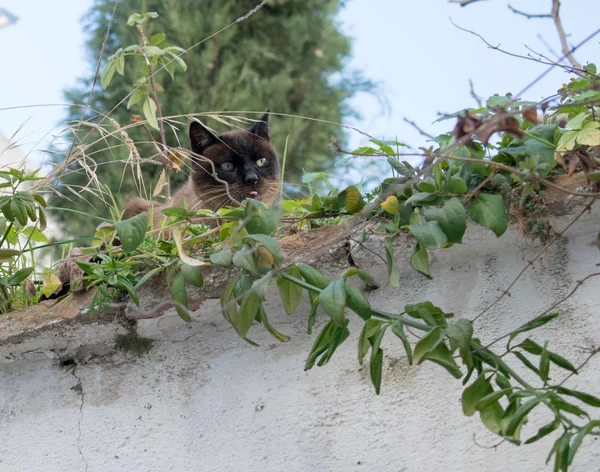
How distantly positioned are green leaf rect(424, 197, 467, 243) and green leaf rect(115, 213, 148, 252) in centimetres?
59

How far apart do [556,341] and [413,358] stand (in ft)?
1.09

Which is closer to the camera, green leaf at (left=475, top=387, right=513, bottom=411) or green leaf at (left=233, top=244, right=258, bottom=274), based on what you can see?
green leaf at (left=475, top=387, right=513, bottom=411)

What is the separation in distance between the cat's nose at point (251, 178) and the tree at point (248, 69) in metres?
2.62

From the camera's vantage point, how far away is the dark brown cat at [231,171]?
119 inches

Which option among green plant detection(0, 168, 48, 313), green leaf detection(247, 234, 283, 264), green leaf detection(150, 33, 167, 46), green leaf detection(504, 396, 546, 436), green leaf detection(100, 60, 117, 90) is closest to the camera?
green leaf detection(504, 396, 546, 436)

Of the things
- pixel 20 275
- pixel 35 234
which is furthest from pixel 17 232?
pixel 20 275

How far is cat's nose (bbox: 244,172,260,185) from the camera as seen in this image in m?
Answer: 3.04

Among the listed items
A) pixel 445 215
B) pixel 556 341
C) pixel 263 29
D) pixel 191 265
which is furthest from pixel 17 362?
pixel 263 29

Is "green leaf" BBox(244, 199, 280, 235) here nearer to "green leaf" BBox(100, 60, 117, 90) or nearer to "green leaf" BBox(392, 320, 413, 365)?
"green leaf" BBox(392, 320, 413, 365)

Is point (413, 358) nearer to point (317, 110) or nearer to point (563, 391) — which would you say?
point (563, 391)

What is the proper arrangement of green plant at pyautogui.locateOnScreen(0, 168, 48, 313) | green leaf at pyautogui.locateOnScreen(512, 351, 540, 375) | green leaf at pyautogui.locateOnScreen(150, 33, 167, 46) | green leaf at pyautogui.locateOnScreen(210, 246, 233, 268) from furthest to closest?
green leaf at pyautogui.locateOnScreen(150, 33, 167, 46)
green plant at pyautogui.locateOnScreen(0, 168, 48, 313)
green leaf at pyautogui.locateOnScreen(210, 246, 233, 268)
green leaf at pyautogui.locateOnScreen(512, 351, 540, 375)

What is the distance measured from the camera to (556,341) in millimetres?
1398

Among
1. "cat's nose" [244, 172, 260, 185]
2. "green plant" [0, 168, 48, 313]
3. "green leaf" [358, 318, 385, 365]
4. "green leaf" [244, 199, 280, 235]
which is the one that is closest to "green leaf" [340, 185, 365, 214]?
"green leaf" [244, 199, 280, 235]

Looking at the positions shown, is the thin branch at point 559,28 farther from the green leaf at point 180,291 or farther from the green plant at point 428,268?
the green leaf at point 180,291
